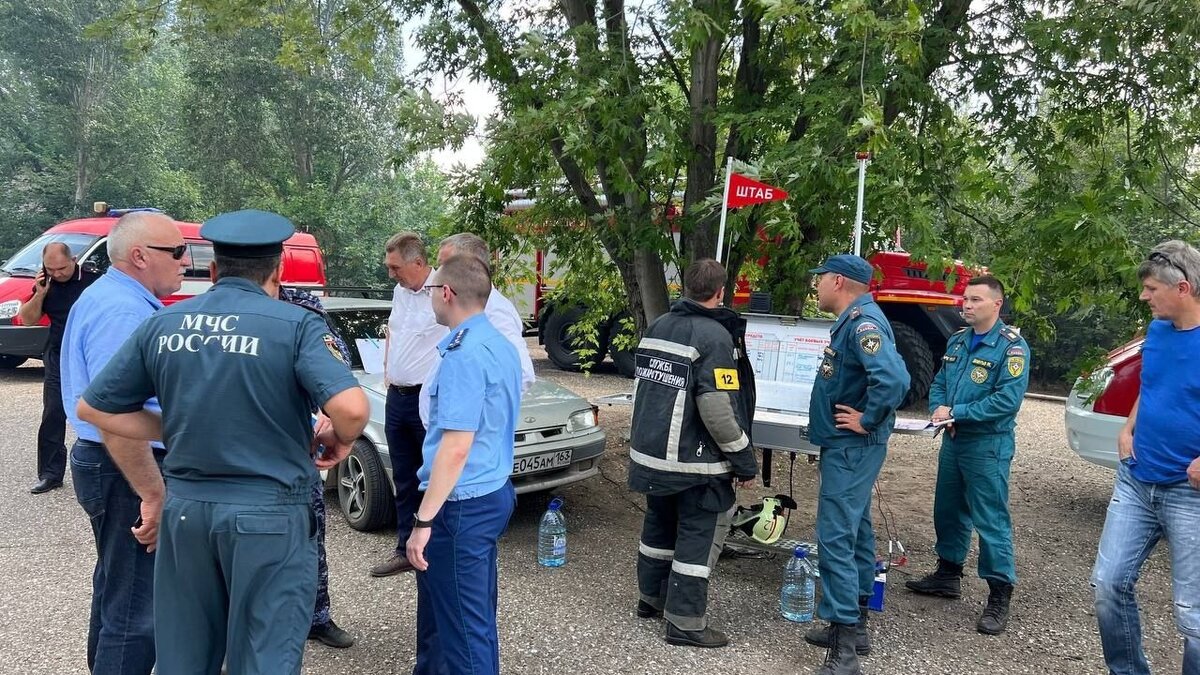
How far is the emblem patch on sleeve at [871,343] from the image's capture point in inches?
129

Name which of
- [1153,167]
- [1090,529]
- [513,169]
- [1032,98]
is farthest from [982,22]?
[1090,529]

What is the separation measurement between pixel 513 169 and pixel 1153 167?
367 cm

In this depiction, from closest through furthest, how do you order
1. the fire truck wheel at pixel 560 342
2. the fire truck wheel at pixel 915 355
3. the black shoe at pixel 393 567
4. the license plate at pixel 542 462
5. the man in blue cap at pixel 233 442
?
1. the man in blue cap at pixel 233 442
2. the black shoe at pixel 393 567
3. the license plate at pixel 542 462
4. the fire truck wheel at pixel 915 355
5. the fire truck wheel at pixel 560 342

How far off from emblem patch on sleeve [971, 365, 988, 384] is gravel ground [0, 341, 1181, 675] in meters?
1.24

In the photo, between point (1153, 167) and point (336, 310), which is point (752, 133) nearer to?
point (1153, 167)

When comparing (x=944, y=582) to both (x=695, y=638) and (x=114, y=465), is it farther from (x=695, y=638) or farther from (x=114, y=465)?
(x=114, y=465)

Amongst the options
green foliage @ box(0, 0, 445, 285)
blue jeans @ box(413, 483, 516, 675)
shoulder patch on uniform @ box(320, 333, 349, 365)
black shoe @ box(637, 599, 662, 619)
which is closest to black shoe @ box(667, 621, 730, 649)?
black shoe @ box(637, 599, 662, 619)

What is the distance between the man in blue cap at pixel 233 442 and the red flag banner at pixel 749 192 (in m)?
2.75

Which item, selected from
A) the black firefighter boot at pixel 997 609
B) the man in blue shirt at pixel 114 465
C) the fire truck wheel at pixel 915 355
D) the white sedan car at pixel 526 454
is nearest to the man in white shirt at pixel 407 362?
the white sedan car at pixel 526 454

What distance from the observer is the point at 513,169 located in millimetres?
4801

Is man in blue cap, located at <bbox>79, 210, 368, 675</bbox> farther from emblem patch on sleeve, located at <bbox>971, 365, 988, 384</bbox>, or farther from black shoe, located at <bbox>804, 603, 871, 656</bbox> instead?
emblem patch on sleeve, located at <bbox>971, 365, 988, 384</bbox>

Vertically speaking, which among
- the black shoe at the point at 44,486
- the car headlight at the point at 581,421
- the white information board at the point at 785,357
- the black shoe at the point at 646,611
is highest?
the white information board at the point at 785,357

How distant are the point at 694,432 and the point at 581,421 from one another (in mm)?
1739

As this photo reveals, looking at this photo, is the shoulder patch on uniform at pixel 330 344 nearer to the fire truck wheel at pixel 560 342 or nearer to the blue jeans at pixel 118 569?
the blue jeans at pixel 118 569
